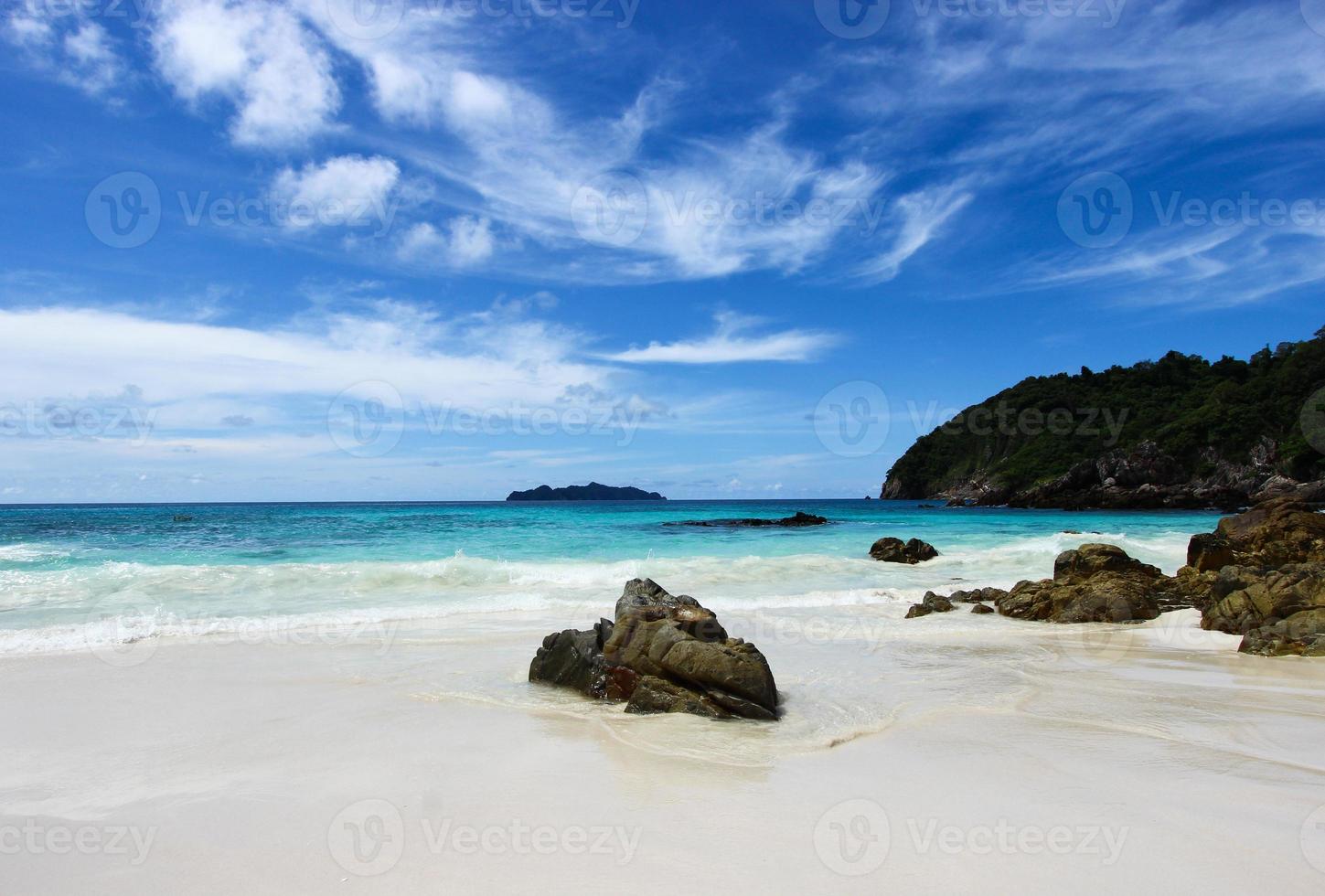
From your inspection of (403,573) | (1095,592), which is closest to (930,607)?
(1095,592)

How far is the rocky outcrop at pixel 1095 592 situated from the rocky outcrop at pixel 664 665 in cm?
808

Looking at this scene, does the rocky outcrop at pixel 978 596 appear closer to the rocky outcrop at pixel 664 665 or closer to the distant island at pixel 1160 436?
the rocky outcrop at pixel 664 665

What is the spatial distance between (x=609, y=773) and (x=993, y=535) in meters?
36.0

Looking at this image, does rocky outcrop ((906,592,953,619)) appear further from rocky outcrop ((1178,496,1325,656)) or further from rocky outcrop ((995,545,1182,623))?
rocky outcrop ((1178,496,1325,656))

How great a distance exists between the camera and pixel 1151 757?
17.3 ft

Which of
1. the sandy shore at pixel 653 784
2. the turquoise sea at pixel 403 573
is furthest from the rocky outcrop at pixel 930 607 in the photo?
the sandy shore at pixel 653 784

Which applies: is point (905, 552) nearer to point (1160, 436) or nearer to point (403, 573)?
point (403, 573)

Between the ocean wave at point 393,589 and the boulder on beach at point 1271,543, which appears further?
the boulder on beach at point 1271,543

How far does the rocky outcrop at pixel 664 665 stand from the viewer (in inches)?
259

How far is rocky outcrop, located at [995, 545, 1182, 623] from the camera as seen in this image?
40.9ft

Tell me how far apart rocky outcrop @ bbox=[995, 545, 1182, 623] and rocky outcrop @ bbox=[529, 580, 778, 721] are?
8080 mm

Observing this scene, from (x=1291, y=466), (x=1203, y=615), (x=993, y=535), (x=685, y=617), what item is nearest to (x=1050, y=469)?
(x=1291, y=466)

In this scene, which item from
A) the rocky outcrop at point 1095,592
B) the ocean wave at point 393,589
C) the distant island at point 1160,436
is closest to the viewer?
the ocean wave at point 393,589

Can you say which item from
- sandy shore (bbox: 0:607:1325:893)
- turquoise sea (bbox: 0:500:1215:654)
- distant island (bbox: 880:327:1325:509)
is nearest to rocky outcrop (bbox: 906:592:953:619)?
turquoise sea (bbox: 0:500:1215:654)
